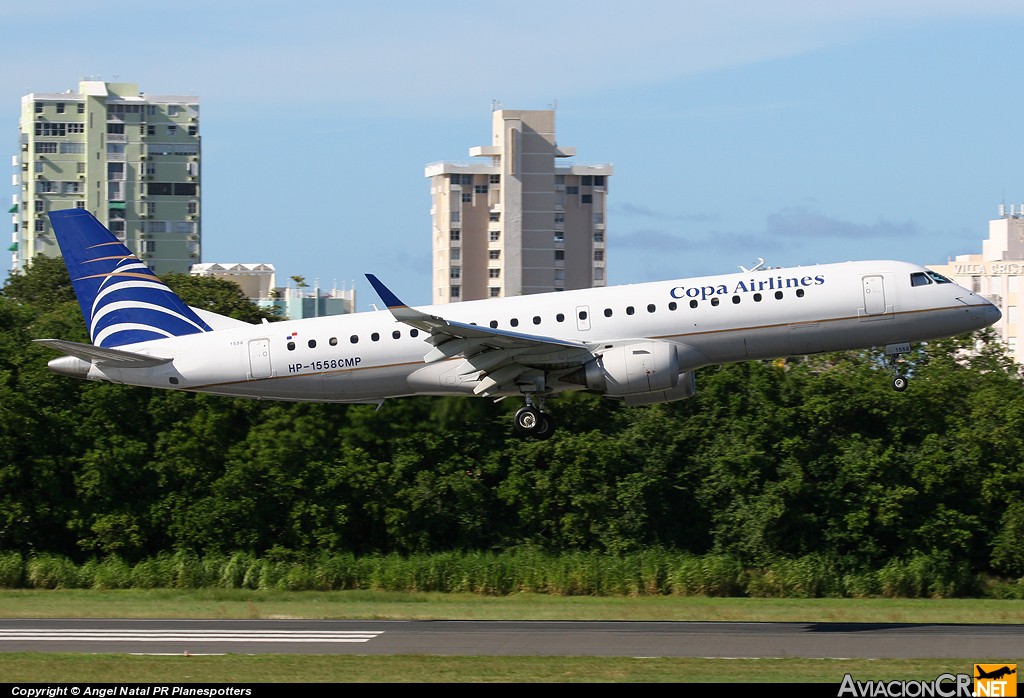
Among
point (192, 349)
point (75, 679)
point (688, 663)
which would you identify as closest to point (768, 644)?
point (688, 663)

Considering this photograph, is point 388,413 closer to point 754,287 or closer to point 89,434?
point 754,287

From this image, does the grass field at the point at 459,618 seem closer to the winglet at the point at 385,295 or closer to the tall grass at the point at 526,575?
the tall grass at the point at 526,575

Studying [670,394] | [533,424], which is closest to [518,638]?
[533,424]

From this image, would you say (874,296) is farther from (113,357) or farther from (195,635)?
(113,357)

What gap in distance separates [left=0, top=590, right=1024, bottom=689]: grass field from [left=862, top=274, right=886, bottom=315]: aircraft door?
8352mm

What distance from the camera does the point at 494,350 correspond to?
119 feet

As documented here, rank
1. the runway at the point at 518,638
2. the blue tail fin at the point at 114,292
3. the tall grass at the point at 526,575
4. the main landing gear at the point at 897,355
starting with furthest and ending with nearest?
the tall grass at the point at 526,575 < the blue tail fin at the point at 114,292 < the main landing gear at the point at 897,355 < the runway at the point at 518,638

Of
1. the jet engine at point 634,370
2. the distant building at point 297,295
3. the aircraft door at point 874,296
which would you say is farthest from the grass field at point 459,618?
the distant building at point 297,295

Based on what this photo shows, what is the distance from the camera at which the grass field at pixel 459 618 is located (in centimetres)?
2569

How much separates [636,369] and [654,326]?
1.44m

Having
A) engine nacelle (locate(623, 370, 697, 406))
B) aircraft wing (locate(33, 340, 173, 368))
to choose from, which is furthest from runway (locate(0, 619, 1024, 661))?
aircraft wing (locate(33, 340, 173, 368))

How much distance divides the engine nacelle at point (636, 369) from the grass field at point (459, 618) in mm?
6666

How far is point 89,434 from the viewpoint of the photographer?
179 ft

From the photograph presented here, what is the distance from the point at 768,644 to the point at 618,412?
2691 centimetres
